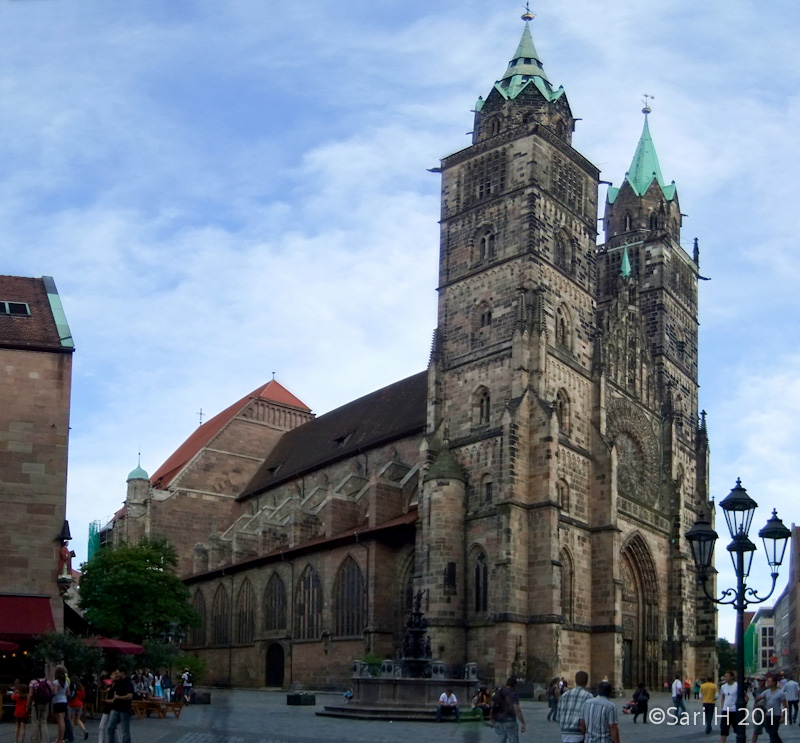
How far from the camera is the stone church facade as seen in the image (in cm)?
4581

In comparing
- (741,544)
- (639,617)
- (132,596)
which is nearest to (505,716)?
(741,544)

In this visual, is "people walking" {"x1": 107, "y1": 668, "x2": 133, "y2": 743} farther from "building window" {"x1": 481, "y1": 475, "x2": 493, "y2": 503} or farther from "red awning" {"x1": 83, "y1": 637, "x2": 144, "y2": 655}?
"building window" {"x1": 481, "y1": 475, "x2": 493, "y2": 503}

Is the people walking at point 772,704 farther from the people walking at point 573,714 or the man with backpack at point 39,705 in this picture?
the man with backpack at point 39,705

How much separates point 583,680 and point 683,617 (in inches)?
1631

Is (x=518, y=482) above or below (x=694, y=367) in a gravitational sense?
below

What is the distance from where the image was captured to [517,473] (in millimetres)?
45594

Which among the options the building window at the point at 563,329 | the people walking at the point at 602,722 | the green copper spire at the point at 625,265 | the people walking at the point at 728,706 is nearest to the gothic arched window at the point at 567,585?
the building window at the point at 563,329

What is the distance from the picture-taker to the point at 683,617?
53.7 m

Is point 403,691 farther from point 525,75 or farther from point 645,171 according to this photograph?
point 645,171

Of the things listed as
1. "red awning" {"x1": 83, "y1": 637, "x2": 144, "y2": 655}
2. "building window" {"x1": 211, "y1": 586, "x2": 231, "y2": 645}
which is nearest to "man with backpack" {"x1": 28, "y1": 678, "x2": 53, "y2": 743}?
"red awning" {"x1": 83, "y1": 637, "x2": 144, "y2": 655}

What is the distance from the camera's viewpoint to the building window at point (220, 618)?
61719mm

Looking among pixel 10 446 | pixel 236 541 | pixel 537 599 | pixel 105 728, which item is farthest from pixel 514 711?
pixel 236 541

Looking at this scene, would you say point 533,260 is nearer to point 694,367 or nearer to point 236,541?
point 694,367

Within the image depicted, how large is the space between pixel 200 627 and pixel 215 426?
17361mm
